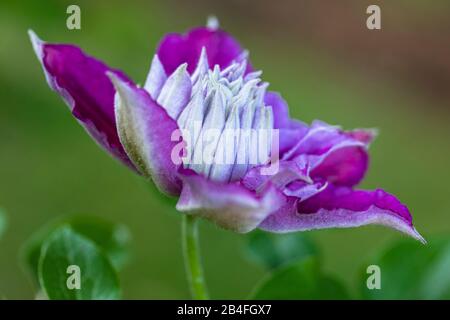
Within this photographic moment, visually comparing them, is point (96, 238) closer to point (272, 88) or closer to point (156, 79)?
point (156, 79)

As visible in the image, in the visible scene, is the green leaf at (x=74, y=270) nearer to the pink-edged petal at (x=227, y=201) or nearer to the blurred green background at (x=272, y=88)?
the pink-edged petal at (x=227, y=201)

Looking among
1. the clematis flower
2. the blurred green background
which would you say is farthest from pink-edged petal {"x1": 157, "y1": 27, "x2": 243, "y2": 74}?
the blurred green background

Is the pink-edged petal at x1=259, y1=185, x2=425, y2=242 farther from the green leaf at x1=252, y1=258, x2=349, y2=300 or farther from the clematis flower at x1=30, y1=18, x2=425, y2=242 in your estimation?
the green leaf at x1=252, y1=258, x2=349, y2=300

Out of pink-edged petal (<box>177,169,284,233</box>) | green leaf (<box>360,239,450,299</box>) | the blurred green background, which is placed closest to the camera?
pink-edged petal (<box>177,169,284,233</box>)

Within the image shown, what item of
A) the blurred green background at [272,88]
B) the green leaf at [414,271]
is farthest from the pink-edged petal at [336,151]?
the blurred green background at [272,88]

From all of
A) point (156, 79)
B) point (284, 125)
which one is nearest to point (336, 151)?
point (284, 125)

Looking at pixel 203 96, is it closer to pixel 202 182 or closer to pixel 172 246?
pixel 202 182

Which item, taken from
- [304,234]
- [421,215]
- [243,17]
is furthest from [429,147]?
[304,234]
